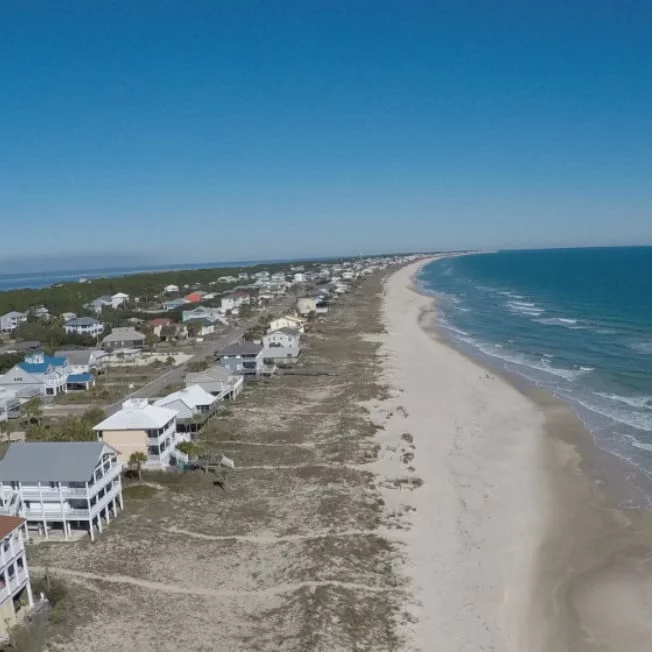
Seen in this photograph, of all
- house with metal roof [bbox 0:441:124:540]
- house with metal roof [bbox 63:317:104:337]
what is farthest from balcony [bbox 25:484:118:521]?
house with metal roof [bbox 63:317:104:337]

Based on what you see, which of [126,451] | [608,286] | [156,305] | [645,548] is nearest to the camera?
[645,548]

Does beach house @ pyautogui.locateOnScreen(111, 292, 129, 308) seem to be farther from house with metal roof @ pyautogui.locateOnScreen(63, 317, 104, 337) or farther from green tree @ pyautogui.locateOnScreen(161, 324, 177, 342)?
green tree @ pyautogui.locateOnScreen(161, 324, 177, 342)

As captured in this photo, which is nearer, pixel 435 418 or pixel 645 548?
pixel 645 548

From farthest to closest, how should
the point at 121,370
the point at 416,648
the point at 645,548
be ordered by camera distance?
the point at 121,370 < the point at 645,548 < the point at 416,648

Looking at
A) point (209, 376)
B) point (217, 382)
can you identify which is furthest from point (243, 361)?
point (217, 382)

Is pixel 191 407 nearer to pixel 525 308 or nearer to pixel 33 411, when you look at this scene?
pixel 33 411

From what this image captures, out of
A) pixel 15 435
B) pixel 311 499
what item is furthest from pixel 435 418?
pixel 15 435

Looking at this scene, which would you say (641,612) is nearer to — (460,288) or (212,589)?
(212,589)
